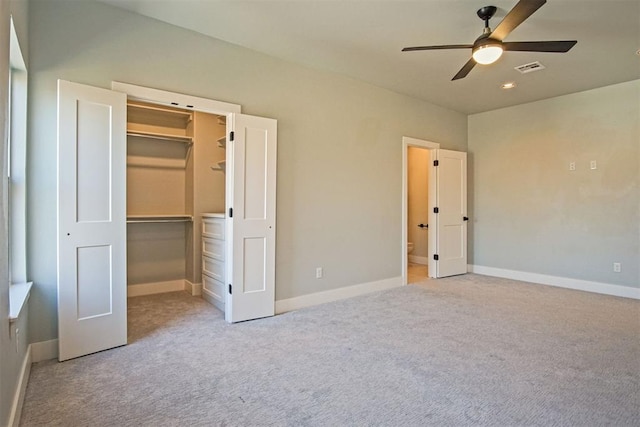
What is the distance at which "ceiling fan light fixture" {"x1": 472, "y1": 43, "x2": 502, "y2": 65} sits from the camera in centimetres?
273

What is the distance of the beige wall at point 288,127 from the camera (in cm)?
262

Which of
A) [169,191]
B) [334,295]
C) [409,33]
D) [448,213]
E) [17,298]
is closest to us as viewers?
[17,298]

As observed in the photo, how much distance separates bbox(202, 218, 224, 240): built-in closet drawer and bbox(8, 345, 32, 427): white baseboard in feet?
6.36

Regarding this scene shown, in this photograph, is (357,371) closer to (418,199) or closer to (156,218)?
(156,218)

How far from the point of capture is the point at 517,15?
2303 millimetres

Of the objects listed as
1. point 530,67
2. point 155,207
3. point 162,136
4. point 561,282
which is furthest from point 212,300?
point 561,282

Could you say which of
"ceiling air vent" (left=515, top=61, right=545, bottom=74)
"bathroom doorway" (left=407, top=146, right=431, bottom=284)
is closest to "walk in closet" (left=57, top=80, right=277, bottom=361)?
"ceiling air vent" (left=515, top=61, right=545, bottom=74)

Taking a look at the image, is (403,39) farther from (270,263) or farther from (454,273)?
(454,273)

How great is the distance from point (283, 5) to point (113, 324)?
294 cm

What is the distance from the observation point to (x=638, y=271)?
4.46 m

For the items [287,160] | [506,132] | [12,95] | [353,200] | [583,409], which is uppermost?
[506,132]

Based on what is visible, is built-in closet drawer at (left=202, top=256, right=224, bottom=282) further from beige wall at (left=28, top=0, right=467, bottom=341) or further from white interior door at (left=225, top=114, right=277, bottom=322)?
beige wall at (left=28, top=0, right=467, bottom=341)

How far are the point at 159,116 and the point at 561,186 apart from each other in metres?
5.90

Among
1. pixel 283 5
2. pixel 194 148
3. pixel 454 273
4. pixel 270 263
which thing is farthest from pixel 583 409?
pixel 194 148
